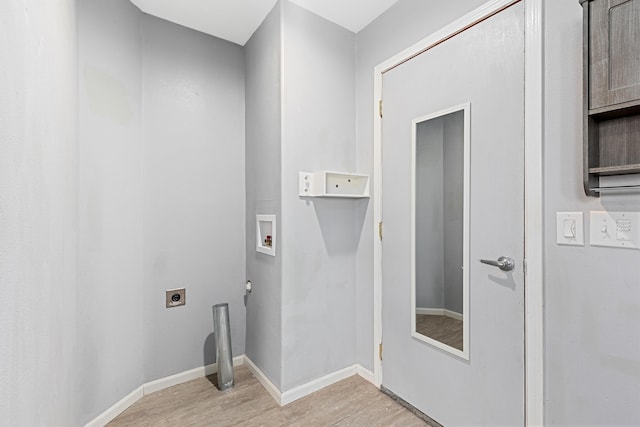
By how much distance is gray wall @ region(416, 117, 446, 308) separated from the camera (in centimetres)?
167

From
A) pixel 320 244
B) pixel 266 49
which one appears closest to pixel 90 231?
pixel 320 244

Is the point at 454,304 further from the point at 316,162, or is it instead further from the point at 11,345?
the point at 11,345

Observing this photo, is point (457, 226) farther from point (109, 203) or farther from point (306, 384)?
point (109, 203)

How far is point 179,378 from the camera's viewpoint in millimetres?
2135

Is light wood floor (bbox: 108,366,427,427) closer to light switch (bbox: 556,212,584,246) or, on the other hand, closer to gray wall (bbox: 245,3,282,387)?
gray wall (bbox: 245,3,282,387)

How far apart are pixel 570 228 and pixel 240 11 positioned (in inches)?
91.0

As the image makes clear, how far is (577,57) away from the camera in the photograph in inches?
44.7

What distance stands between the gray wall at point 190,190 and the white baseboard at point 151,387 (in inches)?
1.6

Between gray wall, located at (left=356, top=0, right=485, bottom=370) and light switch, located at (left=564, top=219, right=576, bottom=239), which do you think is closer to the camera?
light switch, located at (left=564, top=219, right=576, bottom=239)

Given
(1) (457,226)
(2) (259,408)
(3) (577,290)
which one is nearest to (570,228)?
(3) (577,290)

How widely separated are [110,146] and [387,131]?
5.77 ft

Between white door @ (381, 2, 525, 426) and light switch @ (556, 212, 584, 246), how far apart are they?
142 millimetres

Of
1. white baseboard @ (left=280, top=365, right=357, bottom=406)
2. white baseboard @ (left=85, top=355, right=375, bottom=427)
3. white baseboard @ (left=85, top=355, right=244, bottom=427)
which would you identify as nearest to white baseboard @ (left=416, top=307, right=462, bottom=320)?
white baseboard @ (left=85, top=355, right=375, bottom=427)

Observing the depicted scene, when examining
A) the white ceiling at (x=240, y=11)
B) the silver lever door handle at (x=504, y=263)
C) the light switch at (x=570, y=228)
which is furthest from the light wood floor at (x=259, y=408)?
the white ceiling at (x=240, y=11)
